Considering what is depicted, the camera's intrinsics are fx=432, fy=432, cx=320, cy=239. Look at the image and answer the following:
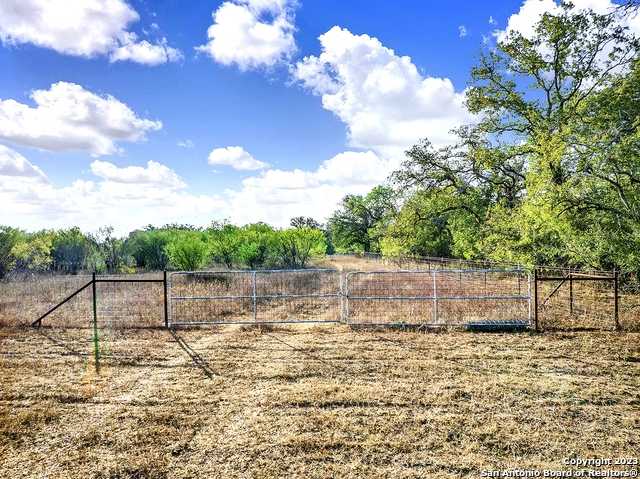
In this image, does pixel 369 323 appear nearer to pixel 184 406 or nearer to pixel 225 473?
pixel 184 406

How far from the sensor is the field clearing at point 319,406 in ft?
16.6

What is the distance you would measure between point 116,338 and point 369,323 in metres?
6.69

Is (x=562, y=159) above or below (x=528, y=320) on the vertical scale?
above

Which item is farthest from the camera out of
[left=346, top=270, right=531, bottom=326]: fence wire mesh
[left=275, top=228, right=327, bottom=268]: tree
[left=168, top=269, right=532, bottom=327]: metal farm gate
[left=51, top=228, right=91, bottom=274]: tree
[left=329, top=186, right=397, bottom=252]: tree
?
[left=329, top=186, right=397, bottom=252]: tree

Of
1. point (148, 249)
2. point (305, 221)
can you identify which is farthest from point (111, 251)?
point (305, 221)

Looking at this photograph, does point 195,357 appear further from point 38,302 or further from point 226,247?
point 226,247

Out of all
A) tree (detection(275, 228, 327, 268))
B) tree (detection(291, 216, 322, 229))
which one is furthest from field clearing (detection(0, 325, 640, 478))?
tree (detection(291, 216, 322, 229))

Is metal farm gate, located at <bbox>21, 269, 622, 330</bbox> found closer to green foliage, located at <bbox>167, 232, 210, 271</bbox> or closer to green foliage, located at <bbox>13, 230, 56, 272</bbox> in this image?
green foliage, located at <bbox>167, 232, 210, 271</bbox>

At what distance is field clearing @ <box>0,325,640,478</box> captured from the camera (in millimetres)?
5062

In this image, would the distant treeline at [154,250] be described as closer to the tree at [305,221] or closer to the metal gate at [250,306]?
the metal gate at [250,306]

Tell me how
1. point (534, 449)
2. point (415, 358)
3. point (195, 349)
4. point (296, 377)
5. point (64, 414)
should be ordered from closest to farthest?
point (534, 449)
point (64, 414)
point (296, 377)
point (415, 358)
point (195, 349)

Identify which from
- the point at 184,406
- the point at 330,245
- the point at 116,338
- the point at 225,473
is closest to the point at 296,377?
the point at 184,406

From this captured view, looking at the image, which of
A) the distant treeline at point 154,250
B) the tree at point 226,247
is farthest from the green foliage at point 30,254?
the tree at point 226,247

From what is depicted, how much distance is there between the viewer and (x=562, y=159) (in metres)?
15.6
